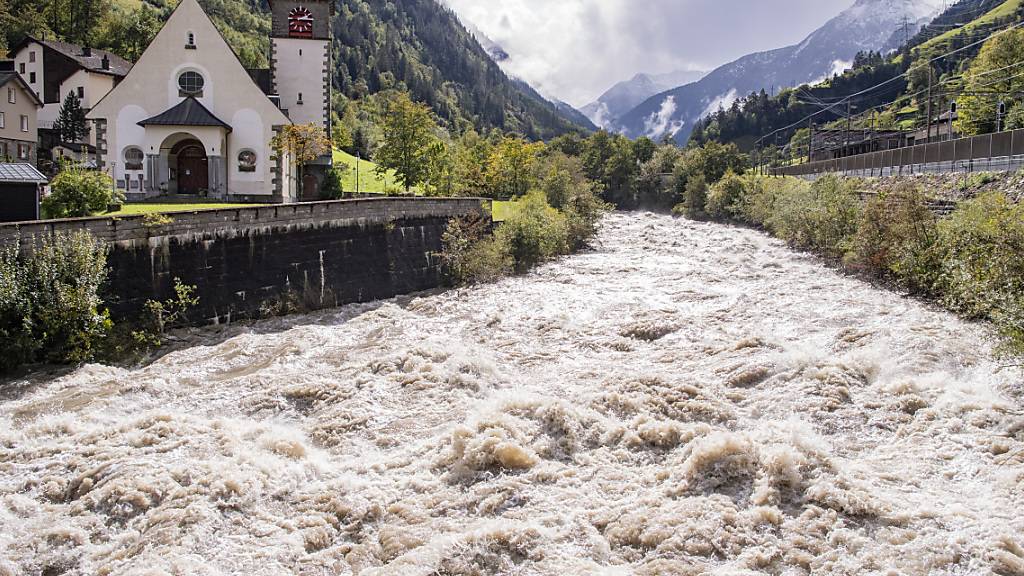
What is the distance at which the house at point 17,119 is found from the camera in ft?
169

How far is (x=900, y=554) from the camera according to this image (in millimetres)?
9359

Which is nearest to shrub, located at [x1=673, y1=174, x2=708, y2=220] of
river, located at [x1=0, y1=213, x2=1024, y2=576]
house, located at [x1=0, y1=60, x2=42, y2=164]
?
house, located at [x1=0, y1=60, x2=42, y2=164]

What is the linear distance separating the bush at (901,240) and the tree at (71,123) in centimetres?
5976

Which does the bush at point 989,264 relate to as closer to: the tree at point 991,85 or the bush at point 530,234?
the bush at point 530,234

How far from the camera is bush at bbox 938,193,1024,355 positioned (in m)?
15.5

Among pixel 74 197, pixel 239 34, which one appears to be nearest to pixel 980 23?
pixel 239 34

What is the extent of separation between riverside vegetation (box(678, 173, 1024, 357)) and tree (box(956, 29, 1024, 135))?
90.0 feet

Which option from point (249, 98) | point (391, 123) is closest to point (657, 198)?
point (391, 123)

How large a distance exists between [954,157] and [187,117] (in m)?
36.2

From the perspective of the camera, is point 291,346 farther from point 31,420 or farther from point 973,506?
point 973,506

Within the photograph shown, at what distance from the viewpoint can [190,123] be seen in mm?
35812

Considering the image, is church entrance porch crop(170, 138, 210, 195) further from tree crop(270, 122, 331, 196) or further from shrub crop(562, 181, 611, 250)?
shrub crop(562, 181, 611, 250)

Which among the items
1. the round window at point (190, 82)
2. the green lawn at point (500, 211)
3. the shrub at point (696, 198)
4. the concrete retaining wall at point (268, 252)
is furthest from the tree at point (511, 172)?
the concrete retaining wall at point (268, 252)

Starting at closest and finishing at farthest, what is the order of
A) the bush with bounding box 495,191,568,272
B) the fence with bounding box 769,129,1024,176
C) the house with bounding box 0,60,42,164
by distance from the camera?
1. the fence with bounding box 769,129,1024,176
2. the bush with bounding box 495,191,568,272
3. the house with bounding box 0,60,42,164
